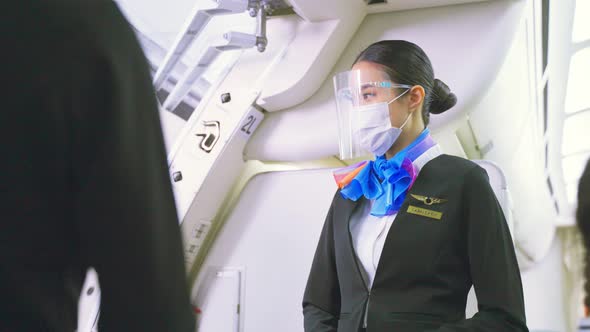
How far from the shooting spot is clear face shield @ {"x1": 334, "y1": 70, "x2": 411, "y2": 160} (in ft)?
7.37

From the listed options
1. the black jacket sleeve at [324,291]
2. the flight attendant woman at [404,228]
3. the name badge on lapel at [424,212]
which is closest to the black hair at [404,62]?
the flight attendant woman at [404,228]

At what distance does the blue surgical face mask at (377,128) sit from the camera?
7.38ft

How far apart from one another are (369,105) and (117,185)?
1.66 metres

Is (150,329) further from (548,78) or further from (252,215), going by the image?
→ (548,78)

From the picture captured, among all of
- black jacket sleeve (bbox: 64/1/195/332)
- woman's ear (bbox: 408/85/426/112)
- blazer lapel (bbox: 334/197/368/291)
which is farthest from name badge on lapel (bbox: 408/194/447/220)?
black jacket sleeve (bbox: 64/1/195/332)

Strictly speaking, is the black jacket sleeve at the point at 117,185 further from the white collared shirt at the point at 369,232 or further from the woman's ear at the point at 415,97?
the woman's ear at the point at 415,97

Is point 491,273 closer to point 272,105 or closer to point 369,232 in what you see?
point 369,232

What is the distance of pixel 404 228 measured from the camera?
200cm

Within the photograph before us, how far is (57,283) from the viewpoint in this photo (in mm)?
735

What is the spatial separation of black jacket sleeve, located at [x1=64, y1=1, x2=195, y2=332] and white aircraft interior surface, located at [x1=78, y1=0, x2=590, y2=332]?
2.18 meters

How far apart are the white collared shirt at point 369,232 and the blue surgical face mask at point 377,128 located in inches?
5.8

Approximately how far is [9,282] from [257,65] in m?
2.82

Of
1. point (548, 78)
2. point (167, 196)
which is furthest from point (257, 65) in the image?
point (167, 196)

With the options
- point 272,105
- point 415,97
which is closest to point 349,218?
point 415,97
